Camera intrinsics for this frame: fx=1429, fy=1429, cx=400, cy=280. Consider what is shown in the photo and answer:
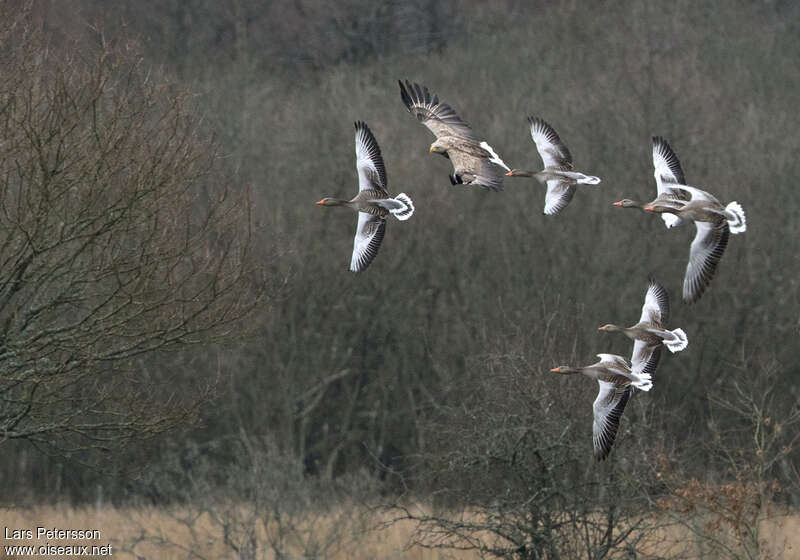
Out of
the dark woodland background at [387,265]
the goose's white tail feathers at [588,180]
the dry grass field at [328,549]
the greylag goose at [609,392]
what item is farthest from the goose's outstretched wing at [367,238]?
the dry grass field at [328,549]

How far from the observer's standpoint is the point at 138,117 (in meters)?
16.6

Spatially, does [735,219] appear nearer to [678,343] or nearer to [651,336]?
[678,343]

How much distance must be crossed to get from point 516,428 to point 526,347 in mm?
3008

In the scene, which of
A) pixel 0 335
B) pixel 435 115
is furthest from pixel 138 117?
pixel 435 115

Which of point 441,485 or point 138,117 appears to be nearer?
point 441,485

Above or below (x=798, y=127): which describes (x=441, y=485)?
below

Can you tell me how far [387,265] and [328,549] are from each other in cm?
1426

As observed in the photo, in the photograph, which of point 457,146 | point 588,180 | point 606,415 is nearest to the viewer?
point 606,415

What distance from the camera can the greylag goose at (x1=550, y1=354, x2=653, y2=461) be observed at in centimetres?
1058

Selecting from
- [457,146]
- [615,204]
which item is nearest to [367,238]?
[457,146]

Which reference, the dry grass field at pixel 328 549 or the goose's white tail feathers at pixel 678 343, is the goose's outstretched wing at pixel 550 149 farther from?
the dry grass field at pixel 328 549

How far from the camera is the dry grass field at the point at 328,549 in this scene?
587 inches

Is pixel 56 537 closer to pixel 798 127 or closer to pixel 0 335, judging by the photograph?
pixel 0 335

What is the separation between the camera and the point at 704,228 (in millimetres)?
10453
